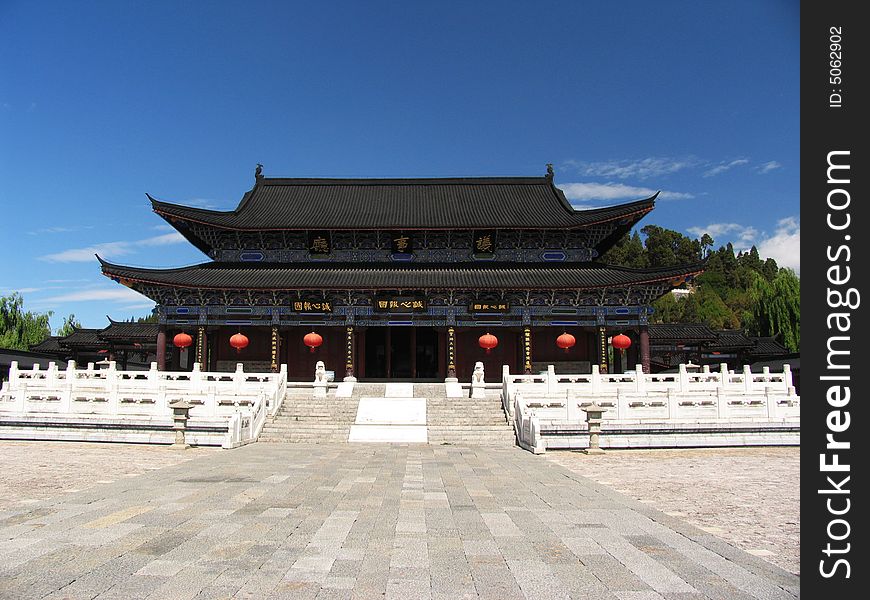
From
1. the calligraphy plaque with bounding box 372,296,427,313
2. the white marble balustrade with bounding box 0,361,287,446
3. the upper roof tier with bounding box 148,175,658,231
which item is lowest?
the white marble balustrade with bounding box 0,361,287,446

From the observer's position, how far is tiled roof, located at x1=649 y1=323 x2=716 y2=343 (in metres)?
31.7

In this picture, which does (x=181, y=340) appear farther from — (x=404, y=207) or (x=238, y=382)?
(x=404, y=207)

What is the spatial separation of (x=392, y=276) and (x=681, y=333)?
17.4m

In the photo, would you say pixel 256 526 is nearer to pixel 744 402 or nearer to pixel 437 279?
pixel 744 402

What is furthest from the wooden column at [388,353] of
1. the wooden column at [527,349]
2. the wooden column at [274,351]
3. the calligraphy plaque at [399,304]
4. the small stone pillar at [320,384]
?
the small stone pillar at [320,384]

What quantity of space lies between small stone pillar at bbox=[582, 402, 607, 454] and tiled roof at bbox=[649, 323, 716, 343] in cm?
1992

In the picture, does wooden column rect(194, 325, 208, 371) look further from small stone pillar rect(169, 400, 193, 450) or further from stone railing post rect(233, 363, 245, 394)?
small stone pillar rect(169, 400, 193, 450)

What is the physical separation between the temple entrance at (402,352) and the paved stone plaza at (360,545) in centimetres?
1912

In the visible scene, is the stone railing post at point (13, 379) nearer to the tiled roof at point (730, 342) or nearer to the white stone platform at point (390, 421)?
the white stone platform at point (390, 421)

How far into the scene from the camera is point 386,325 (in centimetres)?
2614

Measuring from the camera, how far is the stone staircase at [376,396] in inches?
666

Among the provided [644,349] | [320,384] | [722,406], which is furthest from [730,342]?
[320,384]

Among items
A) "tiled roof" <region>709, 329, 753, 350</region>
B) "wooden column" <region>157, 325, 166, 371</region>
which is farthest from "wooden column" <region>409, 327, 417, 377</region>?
"tiled roof" <region>709, 329, 753, 350</region>
